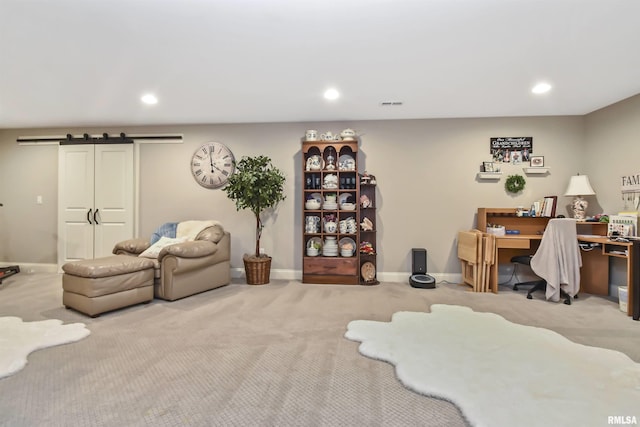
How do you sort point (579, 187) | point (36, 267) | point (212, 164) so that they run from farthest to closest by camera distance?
point (36, 267) → point (212, 164) → point (579, 187)

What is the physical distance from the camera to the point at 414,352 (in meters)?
2.22

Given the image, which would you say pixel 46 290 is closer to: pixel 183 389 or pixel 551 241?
pixel 183 389

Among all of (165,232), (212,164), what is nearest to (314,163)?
(212,164)

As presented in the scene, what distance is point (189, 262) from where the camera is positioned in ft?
12.0

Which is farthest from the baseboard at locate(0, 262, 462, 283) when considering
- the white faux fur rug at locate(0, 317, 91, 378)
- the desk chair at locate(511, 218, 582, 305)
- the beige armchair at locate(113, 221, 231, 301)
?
the white faux fur rug at locate(0, 317, 91, 378)

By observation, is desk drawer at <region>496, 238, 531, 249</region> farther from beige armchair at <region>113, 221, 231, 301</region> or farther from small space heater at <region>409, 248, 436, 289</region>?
beige armchair at <region>113, 221, 231, 301</region>

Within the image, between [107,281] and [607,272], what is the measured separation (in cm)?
586

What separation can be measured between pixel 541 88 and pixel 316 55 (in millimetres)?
2614

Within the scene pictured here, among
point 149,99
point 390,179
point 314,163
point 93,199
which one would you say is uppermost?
point 149,99

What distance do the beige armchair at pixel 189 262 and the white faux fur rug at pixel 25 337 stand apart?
0.88 m

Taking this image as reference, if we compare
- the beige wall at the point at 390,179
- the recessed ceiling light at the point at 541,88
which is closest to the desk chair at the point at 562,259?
the beige wall at the point at 390,179

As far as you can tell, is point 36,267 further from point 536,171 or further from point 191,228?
point 536,171

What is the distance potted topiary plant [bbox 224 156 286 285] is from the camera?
420 cm

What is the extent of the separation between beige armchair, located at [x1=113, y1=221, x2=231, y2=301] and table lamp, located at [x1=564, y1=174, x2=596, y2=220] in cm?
474
